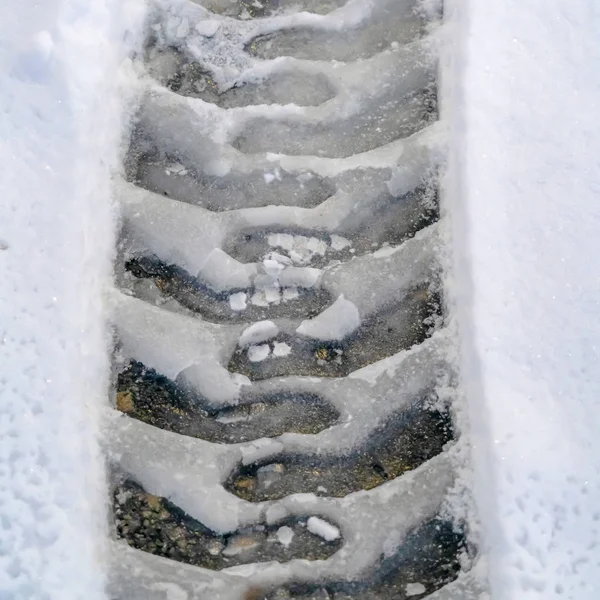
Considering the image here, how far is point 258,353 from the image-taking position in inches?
54.8

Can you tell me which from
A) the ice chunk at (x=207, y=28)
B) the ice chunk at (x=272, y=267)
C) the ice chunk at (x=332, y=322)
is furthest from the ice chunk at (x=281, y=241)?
the ice chunk at (x=207, y=28)

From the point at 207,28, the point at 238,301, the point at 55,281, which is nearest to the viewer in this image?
the point at 55,281

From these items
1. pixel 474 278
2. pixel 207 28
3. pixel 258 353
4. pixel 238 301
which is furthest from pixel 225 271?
pixel 207 28

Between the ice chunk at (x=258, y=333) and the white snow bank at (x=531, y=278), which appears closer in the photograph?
the white snow bank at (x=531, y=278)

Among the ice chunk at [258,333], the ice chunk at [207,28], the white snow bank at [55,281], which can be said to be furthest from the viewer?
the ice chunk at [207,28]

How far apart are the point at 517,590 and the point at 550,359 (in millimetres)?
381

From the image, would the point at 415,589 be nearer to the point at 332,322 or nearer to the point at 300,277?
the point at 332,322

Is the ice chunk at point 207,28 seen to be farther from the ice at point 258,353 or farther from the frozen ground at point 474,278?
the ice at point 258,353

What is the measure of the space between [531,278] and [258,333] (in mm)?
502

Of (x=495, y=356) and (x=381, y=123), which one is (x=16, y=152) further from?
(x=495, y=356)

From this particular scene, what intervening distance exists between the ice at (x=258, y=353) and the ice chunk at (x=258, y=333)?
13 millimetres

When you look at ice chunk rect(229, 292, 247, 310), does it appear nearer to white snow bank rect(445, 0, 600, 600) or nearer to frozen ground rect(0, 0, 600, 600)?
frozen ground rect(0, 0, 600, 600)

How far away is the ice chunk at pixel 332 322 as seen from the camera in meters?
1.41

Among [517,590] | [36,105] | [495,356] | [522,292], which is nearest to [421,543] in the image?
[517,590]
